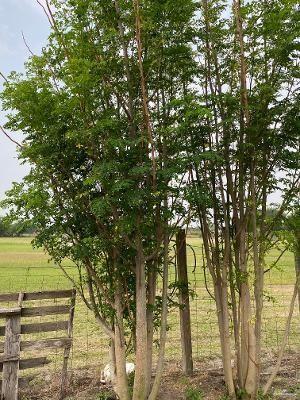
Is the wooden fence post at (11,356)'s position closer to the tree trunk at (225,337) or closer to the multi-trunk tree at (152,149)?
the multi-trunk tree at (152,149)

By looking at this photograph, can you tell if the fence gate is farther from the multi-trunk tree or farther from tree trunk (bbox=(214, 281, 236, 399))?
tree trunk (bbox=(214, 281, 236, 399))

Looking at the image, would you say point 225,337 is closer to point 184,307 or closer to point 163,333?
point 184,307

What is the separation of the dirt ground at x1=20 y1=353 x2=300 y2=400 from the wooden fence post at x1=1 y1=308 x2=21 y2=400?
0.89 ft

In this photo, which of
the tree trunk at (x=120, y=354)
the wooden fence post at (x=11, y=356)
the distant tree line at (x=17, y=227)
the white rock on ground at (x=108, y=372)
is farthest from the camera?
the white rock on ground at (x=108, y=372)

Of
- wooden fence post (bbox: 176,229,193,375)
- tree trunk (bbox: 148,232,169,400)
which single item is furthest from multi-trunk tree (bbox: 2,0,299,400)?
wooden fence post (bbox: 176,229,193,375)

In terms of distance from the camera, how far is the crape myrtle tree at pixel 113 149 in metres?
4.53

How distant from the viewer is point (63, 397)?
5492mm

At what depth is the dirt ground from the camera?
216 inches

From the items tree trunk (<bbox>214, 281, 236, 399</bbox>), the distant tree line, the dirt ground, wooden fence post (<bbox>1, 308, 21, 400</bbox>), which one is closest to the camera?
the distant tree line

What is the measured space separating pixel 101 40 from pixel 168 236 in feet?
7.80

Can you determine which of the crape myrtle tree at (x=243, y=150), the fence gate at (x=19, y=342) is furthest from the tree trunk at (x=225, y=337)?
the fence gate at (x=19, y=342)

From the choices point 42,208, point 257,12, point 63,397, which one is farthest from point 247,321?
point 257,12

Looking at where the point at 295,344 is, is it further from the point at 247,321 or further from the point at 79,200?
the point at 79,200

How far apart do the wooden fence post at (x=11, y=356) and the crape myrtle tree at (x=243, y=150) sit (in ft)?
8.42
